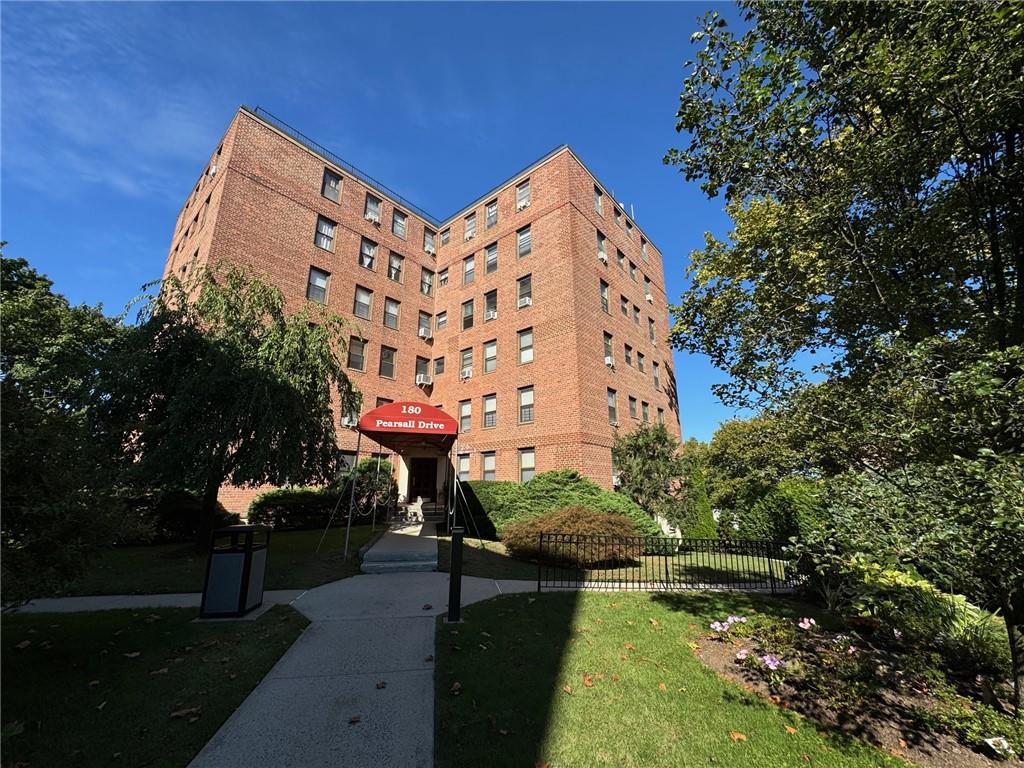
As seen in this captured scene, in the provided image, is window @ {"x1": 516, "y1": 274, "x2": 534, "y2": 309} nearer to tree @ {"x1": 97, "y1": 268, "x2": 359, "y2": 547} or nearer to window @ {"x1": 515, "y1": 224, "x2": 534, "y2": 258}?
window @ {"x1": 515, "y1": 224, "x2": 534, "y2": 258}

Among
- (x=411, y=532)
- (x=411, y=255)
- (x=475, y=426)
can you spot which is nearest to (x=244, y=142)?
(x=411, y=255)

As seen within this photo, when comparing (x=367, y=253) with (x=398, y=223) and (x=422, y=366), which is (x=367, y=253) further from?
(x=422, y=366)

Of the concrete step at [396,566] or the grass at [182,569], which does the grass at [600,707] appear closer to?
the concrete step at [396,566]

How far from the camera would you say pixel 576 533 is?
11438 mm

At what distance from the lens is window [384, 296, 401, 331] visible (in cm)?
2369

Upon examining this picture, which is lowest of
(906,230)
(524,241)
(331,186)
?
(906,230)

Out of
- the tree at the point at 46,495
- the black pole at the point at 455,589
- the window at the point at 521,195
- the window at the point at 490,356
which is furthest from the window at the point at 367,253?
the black pole at the point at 455,589

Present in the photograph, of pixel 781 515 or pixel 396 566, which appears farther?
pixel 781 515

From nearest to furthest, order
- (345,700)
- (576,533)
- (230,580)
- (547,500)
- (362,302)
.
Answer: (345,700) < (230,580) < (576,533) < (547,500) < (362,302)

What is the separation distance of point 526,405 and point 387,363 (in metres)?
8.53

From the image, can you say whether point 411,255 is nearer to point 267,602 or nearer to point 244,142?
point 244,142

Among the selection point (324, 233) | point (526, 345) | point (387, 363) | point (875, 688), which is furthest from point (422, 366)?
point (875, 688)

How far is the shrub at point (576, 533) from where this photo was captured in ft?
37.3

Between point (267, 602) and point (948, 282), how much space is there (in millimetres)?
11681
